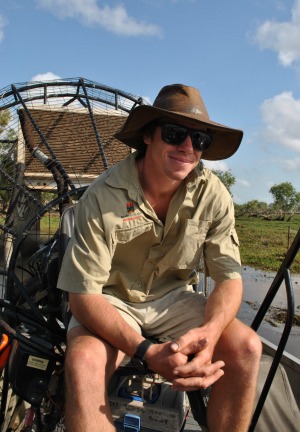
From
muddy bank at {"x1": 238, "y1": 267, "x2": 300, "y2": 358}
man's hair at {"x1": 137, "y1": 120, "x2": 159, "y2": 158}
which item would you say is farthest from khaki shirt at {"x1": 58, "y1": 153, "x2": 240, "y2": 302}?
muddy bank at {"x1": 238, "y1": 267, "x2": 300, "y2": 358}

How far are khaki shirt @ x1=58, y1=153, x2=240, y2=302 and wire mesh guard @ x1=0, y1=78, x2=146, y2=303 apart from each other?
1.08m

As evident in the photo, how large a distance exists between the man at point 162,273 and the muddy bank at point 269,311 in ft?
14.6

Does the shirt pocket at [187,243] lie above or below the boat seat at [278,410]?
above

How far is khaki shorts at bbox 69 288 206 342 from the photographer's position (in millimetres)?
2334

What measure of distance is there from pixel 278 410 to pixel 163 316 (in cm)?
77

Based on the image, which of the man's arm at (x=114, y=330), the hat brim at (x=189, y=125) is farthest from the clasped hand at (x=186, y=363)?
the hat brim at (x=189, y=125)

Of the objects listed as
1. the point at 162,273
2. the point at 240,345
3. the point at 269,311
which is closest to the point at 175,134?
the point at 162,273

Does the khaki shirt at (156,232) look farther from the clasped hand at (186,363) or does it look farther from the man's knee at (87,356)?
the clasped hand at (186,363)

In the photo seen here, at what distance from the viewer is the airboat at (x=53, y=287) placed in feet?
7.11

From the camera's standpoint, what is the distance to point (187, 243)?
239 cm

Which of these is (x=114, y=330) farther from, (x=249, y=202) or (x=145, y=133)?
(x=249, y=202)

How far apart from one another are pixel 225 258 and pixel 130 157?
0.78 metres

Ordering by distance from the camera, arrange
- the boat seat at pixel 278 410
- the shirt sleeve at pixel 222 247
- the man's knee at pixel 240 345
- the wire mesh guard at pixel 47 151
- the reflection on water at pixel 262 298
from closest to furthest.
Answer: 1. the man's knee at pixel 240 345
2. the boat seat at pixel 278 410
3. the shirt sleeve at pixel 222 247
4. the wire mesh guard at pixel 47 151
5. the reflection on water at pixel 262 298

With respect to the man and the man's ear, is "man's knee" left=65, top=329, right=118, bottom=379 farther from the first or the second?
the man's ear
